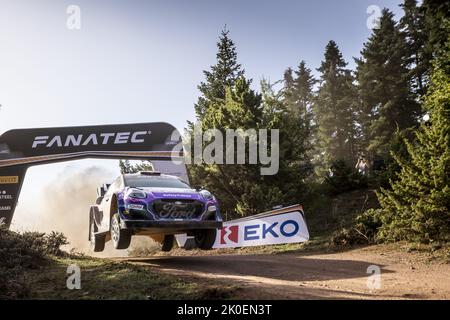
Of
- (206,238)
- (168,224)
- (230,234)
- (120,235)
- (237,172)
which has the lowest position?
(230,234)

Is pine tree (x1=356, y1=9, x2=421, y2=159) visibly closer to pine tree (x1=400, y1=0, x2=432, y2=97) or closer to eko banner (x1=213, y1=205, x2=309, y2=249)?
pine tree (x1=400, y1=0, x2=432, y2=97)

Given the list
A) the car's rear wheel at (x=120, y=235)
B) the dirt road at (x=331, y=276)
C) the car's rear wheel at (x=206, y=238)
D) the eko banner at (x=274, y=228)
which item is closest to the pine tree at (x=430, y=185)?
the dirt road at (x=331, y=276)

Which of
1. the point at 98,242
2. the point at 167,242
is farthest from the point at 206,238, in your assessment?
the point at 98,242

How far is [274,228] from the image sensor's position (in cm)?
1548

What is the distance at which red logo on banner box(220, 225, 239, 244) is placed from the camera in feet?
53.7

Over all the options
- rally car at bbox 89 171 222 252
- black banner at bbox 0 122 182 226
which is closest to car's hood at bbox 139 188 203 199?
rally car at bbox 89 171 222 252

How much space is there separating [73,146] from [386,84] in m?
29.3

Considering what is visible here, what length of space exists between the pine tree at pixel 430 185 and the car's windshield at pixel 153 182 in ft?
21.3

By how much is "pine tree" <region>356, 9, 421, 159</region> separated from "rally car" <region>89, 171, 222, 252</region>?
2732cm

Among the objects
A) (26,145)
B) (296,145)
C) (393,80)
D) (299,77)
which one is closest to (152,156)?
(26,145)

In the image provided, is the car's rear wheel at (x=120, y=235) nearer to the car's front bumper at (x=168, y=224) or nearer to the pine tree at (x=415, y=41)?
the car's front bumper at (x=168, y=224)

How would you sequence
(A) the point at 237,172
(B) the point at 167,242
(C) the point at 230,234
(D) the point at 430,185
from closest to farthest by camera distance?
(D) the point at 430,185 < (B) the point at 167,242 < (C) the point at 230,234 < (A) the point at 237,172

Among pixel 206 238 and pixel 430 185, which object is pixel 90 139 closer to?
pixel 206 238

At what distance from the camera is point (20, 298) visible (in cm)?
662
